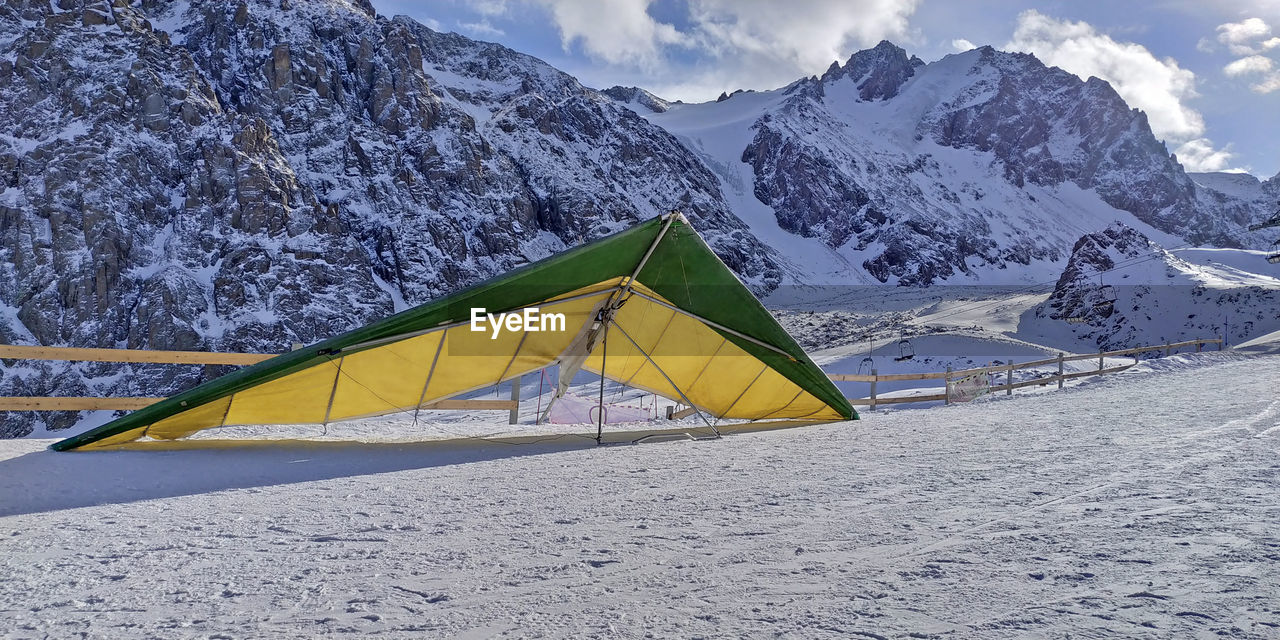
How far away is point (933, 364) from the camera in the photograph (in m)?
37.1

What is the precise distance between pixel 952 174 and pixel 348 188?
444ft

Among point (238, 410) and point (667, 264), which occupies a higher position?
point (667, 264)

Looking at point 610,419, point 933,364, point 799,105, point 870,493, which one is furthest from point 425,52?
point 870,493

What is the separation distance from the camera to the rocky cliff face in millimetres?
65500

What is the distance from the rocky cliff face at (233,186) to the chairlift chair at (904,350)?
55303 millimetres

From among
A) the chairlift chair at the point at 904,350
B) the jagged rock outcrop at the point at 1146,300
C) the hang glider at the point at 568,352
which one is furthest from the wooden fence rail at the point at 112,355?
the jagged rock outcrop at the point at 1146,300

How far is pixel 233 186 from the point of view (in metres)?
75.1

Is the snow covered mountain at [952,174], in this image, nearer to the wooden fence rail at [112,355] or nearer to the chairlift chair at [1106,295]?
the chairlift chair at [1106,295]

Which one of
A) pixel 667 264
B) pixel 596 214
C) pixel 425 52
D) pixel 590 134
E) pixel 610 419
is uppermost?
pixel 425 52

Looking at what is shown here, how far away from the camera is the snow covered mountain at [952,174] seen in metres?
138

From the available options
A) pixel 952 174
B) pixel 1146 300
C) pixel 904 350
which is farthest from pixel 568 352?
pixel 952 174

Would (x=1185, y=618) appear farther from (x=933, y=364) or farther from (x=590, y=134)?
(x=590, y=134)

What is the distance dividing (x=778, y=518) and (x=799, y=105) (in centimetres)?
18043

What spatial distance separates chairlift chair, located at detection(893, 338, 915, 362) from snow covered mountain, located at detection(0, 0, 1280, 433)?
5296 cm
